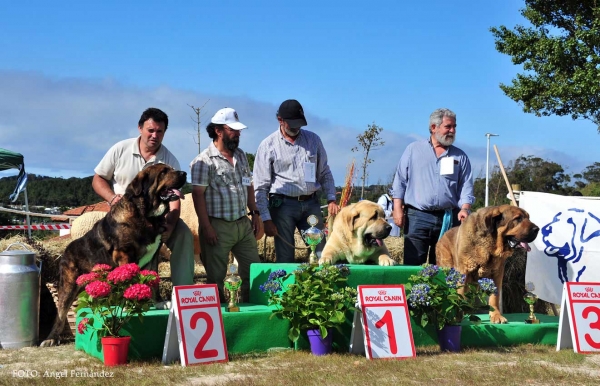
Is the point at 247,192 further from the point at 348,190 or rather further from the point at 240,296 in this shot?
the point at 348,190

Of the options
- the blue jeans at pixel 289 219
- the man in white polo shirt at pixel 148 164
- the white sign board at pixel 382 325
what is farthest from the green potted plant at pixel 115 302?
the blue jeans at pixel 289 219

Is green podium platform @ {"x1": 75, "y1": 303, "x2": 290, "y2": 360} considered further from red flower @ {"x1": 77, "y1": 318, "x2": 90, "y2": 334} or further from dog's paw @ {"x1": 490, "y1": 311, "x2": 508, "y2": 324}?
dog's paw @ {"x1": 490, "y1": 311, "x2": 508, "y2": 324}

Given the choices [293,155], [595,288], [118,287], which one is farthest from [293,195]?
[595,288]

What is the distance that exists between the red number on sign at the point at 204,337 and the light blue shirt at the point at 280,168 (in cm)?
168

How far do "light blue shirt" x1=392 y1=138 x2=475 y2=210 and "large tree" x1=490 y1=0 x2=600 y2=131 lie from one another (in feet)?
42.9

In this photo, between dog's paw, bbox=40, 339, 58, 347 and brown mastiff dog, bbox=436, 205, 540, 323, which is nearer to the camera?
dog's paw, bbox=40, 339, 58, 347

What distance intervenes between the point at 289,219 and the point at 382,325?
65.8 inches

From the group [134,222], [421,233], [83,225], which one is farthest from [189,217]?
[421,233]

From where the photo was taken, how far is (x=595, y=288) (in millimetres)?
5609

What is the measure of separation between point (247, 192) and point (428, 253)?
6.51ft

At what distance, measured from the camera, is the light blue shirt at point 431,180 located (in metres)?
6.31

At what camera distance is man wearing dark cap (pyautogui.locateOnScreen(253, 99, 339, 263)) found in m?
6.16

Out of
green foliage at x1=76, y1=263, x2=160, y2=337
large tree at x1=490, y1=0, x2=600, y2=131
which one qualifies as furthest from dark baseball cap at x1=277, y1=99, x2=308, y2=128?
large tree at x1=490, y1=0, x2=600, y2=131

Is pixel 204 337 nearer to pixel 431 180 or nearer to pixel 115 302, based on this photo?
pixel 115 302
